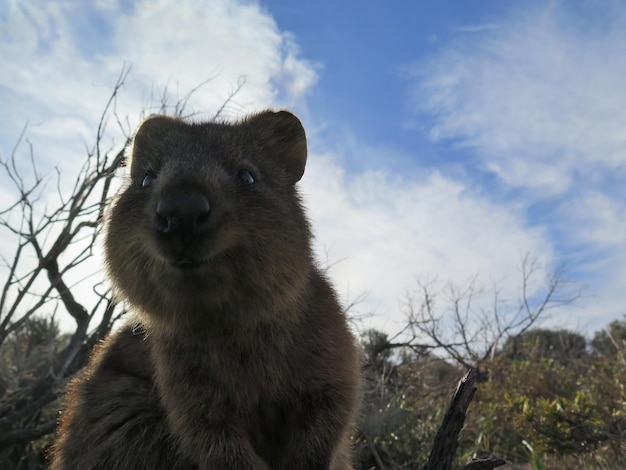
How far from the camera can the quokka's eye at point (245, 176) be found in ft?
9.30

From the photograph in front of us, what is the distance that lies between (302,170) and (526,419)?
7.57m

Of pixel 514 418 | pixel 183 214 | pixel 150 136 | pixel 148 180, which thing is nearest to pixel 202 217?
pixel 183 214

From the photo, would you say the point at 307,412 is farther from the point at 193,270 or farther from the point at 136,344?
the point at 136,344

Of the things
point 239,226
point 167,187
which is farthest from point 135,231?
point 239,226

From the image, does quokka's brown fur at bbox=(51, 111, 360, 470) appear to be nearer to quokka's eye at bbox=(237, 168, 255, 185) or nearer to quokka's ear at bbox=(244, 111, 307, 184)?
quokka's eye at bbox=(237, 168, 255, 185)

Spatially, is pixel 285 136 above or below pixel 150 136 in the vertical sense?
above

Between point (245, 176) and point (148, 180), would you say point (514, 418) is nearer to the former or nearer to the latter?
point (245, 176)

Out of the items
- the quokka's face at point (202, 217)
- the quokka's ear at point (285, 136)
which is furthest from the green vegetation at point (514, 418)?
the quokka's face at point (202, 217)

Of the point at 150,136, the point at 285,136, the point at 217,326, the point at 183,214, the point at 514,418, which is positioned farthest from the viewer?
the point at 514,418

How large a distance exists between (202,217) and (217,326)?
0.66 metres

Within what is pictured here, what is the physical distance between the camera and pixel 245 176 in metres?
2.87

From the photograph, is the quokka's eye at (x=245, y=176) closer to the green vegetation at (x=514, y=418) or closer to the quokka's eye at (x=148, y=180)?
the quokka's eye at (x=148, y=180)

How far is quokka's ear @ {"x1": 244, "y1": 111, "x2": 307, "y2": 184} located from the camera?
3.39 m

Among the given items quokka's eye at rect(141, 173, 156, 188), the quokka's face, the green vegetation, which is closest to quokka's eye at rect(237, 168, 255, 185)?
the quokka's face
